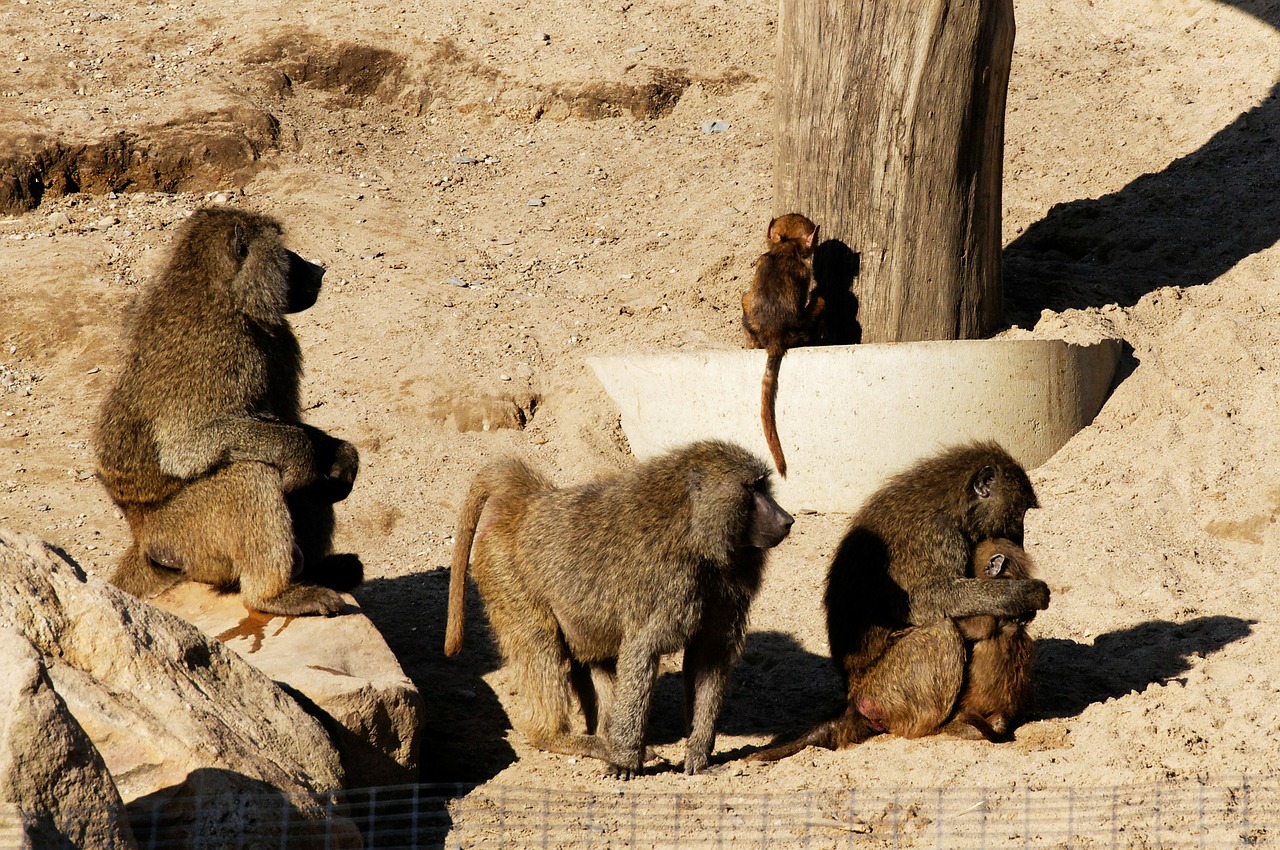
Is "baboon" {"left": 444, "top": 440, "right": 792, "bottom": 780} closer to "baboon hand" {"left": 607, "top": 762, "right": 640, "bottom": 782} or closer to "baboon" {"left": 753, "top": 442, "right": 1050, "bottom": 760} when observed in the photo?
"baboon hand" {"left": 607, "top": 762, "right": 640, "bottom": 782}

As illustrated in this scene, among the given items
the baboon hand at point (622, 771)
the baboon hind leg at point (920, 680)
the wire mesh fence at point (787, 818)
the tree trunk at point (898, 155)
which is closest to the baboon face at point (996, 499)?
the baboon hind leg at point (920, 680)

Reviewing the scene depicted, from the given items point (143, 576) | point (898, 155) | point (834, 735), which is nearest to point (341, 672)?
point (143, 576)

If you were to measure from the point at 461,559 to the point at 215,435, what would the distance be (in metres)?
1.14

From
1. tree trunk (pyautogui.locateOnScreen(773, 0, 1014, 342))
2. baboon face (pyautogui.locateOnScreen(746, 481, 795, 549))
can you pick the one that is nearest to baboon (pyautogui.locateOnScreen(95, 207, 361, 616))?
baboon face (pyautogui.locateOnScreen(746, 481, 795, 549))

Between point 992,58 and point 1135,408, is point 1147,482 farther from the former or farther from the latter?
point 992,58

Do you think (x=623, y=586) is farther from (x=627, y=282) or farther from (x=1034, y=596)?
(x=627, y=282)

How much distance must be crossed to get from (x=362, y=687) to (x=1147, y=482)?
4433 mm

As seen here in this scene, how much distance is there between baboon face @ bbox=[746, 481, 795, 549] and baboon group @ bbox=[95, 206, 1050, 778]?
0.01m

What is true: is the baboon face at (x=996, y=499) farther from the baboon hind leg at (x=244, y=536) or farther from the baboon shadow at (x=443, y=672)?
the baboon hind leg at (x=244, y=536)

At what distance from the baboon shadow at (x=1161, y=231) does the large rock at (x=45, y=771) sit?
6.29 meters

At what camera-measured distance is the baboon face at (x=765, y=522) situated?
4953mm

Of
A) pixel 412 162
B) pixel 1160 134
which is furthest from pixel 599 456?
pixel 1160 134

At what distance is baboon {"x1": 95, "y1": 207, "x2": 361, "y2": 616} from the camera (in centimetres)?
542

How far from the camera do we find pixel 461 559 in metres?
5.50
